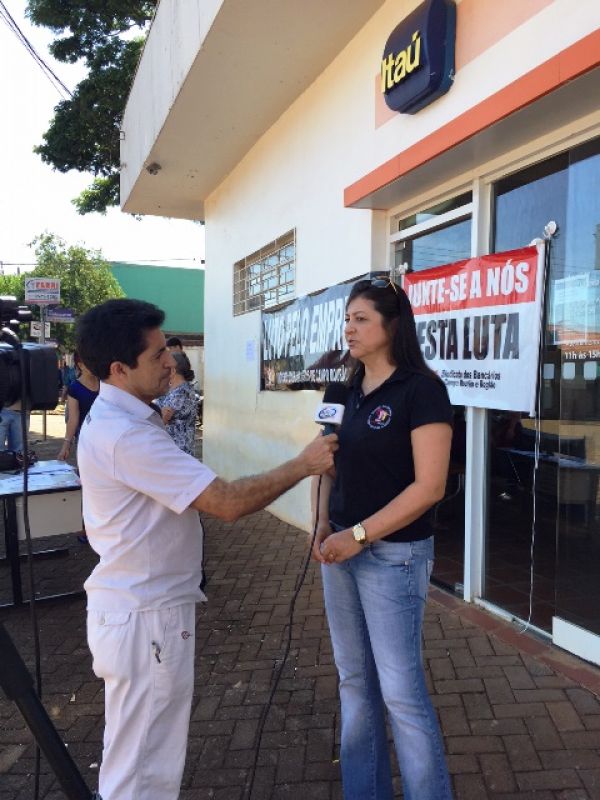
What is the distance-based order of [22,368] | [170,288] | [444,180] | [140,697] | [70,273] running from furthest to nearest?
[170,288], [70,273], [444,180], [22,368], [140,697]

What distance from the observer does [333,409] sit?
2.02 metres

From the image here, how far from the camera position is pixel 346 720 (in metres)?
2.12

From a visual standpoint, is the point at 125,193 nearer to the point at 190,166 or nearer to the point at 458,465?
the point at 190,166

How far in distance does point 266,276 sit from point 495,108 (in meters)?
4.04

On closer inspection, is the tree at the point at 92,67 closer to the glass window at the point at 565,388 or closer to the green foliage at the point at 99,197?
the green foliage at the point at 99,197

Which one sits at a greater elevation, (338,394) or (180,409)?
(338,394)

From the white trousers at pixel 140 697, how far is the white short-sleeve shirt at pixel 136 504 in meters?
0.06

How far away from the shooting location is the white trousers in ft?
5.64

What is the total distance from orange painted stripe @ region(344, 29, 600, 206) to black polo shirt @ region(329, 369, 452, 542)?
178cm

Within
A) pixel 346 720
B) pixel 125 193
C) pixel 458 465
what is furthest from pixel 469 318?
pixel 125 193

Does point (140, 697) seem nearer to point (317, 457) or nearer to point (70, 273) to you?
point (317, 457)

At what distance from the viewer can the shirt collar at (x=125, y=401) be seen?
1776 millimetres

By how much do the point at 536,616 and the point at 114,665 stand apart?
2.89 meters

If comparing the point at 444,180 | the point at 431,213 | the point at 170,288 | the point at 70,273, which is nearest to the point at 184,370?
the point at 431,213
